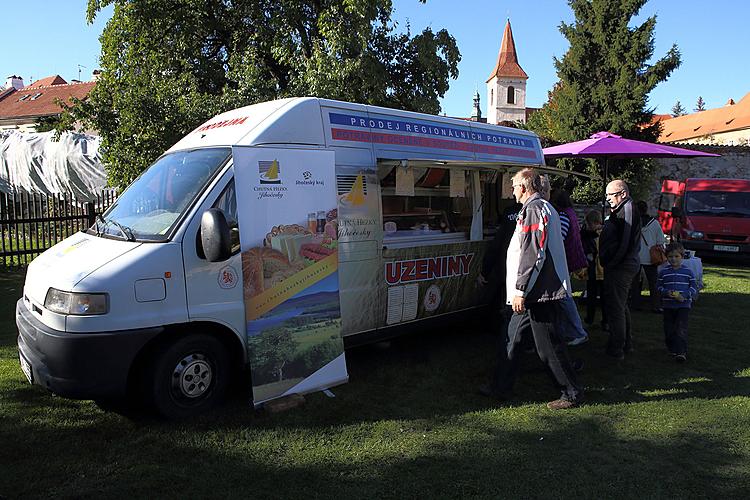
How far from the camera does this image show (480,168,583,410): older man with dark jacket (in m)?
4.46

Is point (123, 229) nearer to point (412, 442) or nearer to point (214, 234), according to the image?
point (214, 234)

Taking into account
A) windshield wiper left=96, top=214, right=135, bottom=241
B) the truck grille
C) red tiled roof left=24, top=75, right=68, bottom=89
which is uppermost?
red tiled roof left=24, top=75, right=68, bottom=89

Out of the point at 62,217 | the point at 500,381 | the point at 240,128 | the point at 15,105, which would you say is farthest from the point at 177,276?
the point at 15,105

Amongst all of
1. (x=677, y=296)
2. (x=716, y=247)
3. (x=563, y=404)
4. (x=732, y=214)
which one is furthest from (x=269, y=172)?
(x=732, y=214)

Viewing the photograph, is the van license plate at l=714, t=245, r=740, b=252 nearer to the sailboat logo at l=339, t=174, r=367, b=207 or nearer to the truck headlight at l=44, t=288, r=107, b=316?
the sailboat logo at l=339, t=174, r=367, b=207

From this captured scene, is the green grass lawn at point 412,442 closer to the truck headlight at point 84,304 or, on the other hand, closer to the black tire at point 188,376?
the black tire at point 188,376

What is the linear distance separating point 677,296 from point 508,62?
70.5 meters

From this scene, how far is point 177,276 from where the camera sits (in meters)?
4.09

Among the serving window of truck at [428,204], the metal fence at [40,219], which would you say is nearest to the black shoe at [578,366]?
the serving window of truck at [428,204]

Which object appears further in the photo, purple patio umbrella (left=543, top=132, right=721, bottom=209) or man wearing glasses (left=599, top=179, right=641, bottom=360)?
purple patio umbrella (left=543, top=132, right=721, bottom=209)

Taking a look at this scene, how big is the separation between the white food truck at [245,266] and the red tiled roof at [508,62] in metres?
68.1

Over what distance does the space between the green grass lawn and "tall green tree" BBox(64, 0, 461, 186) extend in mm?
6364

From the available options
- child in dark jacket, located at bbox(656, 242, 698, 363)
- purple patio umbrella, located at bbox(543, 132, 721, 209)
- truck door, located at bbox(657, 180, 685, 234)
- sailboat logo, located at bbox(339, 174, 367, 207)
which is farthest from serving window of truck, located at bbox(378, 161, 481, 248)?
truck door, located at bbox(657, 180, 685, 234)

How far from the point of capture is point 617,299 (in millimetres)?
6027
